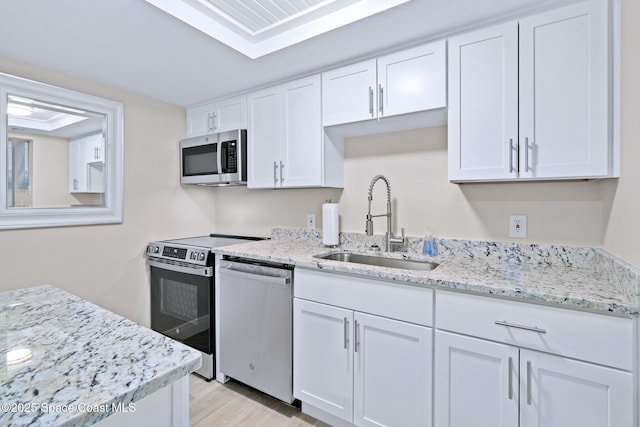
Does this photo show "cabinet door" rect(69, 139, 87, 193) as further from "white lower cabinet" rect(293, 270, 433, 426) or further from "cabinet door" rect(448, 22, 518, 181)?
"cabinet door" rect(448, 22, 518, 181)

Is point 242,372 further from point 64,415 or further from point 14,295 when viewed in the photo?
point 64,415

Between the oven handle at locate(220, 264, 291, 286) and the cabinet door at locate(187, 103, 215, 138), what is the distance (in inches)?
51.6

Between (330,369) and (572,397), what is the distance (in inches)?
41.1

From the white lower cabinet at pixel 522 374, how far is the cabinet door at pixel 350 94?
117 cm

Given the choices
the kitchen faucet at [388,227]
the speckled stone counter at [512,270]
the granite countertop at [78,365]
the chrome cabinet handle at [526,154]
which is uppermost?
the chrome cabinet handle at [526,154]

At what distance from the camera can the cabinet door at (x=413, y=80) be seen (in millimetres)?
1652

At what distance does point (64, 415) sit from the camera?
0.52m

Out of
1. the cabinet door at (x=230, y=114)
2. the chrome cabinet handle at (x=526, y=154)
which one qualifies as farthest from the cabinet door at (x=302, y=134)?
the chrome cabinet handle at (x=526, y=154)

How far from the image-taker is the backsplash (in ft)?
3.86

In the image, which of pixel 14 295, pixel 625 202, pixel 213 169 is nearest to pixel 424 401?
pixel 625 202

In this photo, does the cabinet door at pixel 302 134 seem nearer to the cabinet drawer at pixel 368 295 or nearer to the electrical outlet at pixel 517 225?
the cabinet drawer at pixel 368 295

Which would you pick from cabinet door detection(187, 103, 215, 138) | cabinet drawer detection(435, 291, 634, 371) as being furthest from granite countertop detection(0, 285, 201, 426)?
cabinet door detection(187, 103, 215, 138)

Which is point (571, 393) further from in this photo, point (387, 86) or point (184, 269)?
point (184, 269)

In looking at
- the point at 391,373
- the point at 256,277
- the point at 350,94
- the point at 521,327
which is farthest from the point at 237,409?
the point at 350,94
